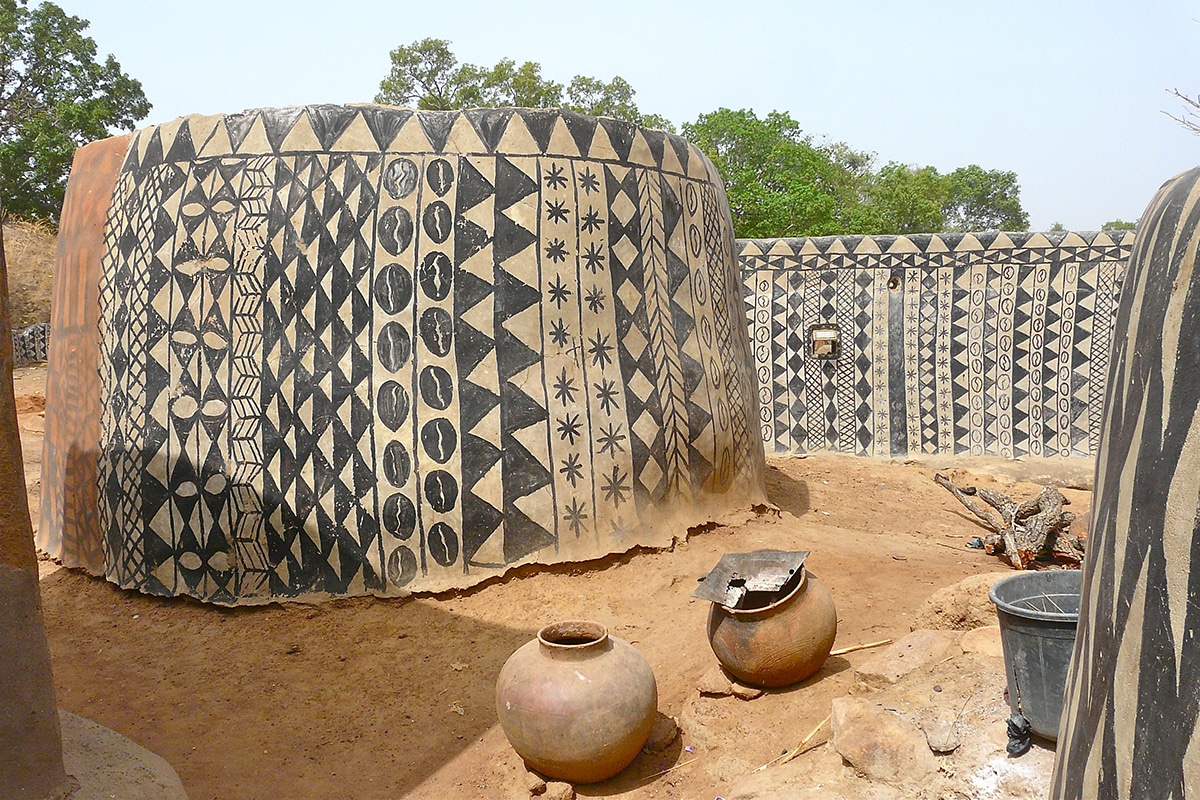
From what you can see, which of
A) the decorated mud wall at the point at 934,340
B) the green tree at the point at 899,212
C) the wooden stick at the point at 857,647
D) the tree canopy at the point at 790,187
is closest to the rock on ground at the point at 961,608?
the wooden stick at the point at 857,647

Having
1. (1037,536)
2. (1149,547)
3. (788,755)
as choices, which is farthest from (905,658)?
(1037,536)

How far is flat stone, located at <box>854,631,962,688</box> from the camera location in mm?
3846

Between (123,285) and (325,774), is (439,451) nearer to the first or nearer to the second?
(325,774)

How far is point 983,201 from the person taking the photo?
36.0 m

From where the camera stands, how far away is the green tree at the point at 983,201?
35.3 metres

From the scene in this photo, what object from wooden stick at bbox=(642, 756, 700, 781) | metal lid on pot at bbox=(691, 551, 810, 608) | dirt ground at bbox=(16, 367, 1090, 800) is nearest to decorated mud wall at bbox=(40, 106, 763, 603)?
dirt ground at bbox=(16, 367, 1090, 800)

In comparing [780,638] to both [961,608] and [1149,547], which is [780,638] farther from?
[1149,547]

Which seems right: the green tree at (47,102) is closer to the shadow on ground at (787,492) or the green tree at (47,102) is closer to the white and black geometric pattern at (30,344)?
the white and black geometric pattern at (30,344)

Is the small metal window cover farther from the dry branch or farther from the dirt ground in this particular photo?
the dirt ground

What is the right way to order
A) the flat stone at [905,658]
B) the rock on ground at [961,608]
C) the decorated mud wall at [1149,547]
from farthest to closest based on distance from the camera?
1. the rock on ground at [961,608]
2. the flat stone at [905,658]
3. the decorated mud wall at [1149,547]

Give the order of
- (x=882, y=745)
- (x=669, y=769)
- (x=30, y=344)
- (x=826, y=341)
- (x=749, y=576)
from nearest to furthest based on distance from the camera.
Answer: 1. (x=882, y=745)
2. (x=669, y=769)
3. (x=749, y=576)
4. (x=826, y=341)
5. (x=30, y=344)

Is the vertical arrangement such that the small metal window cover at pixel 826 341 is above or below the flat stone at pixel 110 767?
above

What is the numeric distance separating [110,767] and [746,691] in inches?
106

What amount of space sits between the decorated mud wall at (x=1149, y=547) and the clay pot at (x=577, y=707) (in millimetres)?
2716
